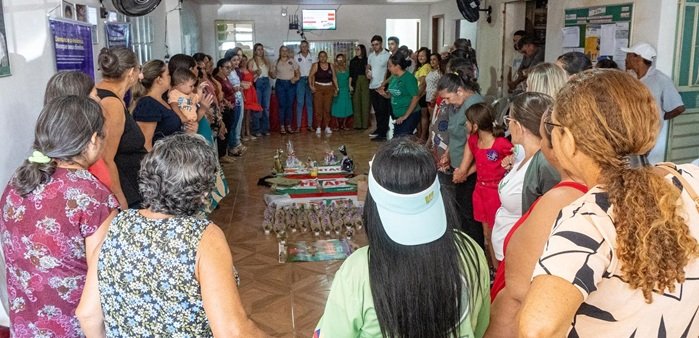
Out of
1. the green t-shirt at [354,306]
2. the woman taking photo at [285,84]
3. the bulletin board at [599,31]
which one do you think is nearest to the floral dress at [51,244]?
the green t-shirt at [354,306]

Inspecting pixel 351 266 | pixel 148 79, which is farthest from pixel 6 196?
pixel 148 79

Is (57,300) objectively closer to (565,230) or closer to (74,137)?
(74,137)

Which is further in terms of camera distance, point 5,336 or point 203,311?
point 5,336

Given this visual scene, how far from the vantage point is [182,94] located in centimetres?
477

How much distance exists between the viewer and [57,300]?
6.40 feet

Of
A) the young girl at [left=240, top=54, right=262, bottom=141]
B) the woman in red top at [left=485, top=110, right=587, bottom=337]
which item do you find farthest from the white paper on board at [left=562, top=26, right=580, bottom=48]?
the woman in red top at [left=485, top=110, right=587, bottom=337]

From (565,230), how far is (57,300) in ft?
5.19

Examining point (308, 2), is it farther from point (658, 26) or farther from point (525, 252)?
point (525, 252)

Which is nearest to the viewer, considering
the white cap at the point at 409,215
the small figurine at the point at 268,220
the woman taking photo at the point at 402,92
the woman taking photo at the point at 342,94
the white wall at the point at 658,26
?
the white cap at the point at 409,215

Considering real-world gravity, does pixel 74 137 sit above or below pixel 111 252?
above

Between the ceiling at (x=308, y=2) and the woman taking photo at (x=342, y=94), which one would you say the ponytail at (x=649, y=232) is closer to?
the woman taking photo at (x=342, y=94)

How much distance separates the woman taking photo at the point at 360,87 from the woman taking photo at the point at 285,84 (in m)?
1.07

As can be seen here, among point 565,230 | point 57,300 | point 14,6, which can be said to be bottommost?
point 57,300

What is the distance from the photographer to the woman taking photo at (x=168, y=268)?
160 cm
